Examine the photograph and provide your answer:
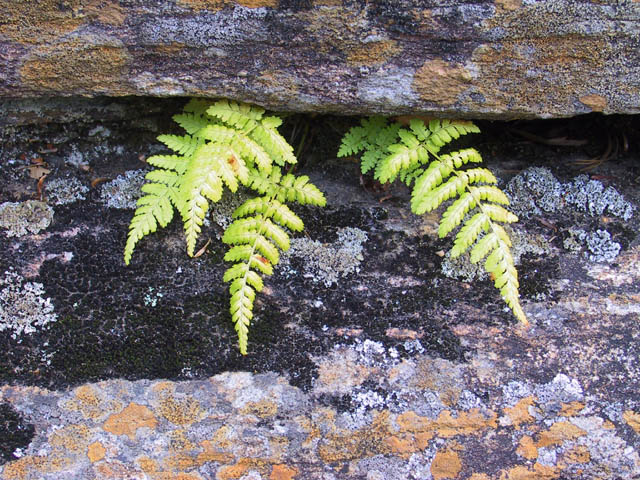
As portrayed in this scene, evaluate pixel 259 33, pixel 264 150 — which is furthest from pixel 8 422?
pixel 259 33

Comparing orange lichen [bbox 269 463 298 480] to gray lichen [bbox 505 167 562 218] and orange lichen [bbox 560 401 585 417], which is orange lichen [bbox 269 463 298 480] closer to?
orange lichen [bbox 560 401 585 417]

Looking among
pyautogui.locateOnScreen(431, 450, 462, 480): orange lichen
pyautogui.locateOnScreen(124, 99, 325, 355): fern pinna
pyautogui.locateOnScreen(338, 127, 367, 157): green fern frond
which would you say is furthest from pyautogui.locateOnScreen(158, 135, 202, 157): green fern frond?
pyautogui.locateOnScreen(431, 450, 462, 480): orange lichen

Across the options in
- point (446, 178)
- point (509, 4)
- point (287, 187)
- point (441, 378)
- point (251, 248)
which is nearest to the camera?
point (509, 4)

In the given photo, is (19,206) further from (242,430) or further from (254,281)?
(242,430)

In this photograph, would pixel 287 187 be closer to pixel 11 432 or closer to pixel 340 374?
pixel 340 374

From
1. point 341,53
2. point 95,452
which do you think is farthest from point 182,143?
point 95,452
